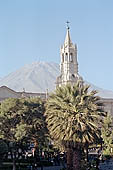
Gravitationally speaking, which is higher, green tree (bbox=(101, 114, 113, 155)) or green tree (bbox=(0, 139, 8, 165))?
green tree (bbox=(101, 114, 113, 155))

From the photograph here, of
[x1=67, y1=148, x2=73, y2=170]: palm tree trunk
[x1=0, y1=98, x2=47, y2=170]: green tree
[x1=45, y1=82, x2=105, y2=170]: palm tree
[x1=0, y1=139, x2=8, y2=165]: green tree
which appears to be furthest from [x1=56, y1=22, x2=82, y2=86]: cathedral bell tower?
[x1=67, y1=148, x2=73, y2=170]: palm tree trunk

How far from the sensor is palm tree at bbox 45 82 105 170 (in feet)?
100

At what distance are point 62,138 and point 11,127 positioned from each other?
10876 millimetres

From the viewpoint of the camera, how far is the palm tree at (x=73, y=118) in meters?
30.6

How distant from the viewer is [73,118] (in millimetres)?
30984

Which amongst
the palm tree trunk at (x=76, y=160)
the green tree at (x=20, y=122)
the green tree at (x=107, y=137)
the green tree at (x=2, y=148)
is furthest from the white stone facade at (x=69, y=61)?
the palm tree trunk at (x=76, y=160)

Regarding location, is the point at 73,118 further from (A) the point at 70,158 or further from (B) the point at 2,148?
(B) the point at 2,148

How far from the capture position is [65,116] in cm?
3127

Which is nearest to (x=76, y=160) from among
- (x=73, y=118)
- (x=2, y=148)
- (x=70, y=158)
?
(x=70, y=158)

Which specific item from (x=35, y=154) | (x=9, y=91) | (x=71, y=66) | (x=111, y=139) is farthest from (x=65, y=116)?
(x=71, y=66)

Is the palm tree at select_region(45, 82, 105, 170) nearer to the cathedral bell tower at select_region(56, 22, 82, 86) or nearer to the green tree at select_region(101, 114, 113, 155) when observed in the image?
the green tree at select_region(101, 114, 113, 155)

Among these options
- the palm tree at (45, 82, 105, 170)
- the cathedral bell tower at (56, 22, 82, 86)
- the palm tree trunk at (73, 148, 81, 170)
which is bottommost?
the palm tree trunk at (73, 148, 81, 170)

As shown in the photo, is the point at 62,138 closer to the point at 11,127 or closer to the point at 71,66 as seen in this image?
the point at 11,127

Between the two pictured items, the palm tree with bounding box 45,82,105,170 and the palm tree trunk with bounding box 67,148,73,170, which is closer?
the palm tree with bounding box 45,82,105,170
